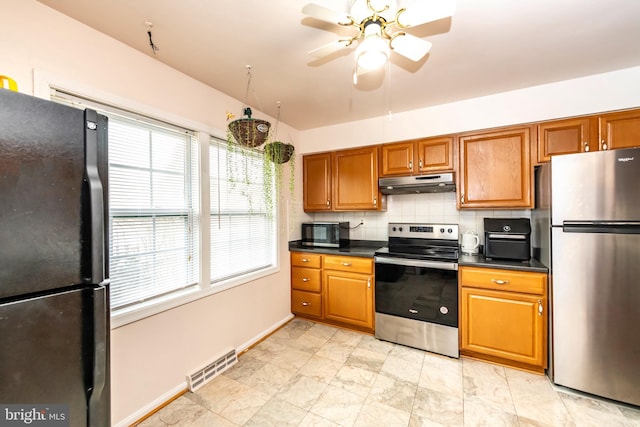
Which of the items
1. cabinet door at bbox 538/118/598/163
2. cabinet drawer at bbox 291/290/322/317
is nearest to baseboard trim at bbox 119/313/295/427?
cabinet drawer at bbox 291/290/322/317

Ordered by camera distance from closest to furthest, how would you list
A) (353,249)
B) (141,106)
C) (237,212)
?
(141,106) → (237,212) → (353,249)

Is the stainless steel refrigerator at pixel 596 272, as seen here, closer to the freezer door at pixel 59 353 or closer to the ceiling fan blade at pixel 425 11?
the ceiling fan blade at pixel 425 11

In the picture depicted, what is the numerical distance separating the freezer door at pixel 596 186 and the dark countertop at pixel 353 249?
1620 mm

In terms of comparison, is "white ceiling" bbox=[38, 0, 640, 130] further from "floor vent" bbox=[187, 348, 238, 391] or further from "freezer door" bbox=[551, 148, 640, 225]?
"floor vent" bbox=[187, 348, 238, 391]

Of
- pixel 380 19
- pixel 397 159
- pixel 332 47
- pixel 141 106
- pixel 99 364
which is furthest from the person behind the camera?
pixel 397 159

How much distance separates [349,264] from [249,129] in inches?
69.9

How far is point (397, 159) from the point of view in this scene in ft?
9.47

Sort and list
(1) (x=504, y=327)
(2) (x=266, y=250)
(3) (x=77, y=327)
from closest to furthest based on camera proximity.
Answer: (3) (x=77, y=327)
(1) (x=504, y=327)
(2) (x=266, y=250)

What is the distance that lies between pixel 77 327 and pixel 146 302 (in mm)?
985

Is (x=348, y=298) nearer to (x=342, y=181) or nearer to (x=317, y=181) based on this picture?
(x=342, y=181)

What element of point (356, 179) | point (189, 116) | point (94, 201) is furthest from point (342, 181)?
point (94, 201)

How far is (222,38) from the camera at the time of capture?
5.38 ft

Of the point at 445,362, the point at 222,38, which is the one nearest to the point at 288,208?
the point at 222,38

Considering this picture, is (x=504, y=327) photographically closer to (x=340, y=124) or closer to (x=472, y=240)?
(x=472, y=240)
